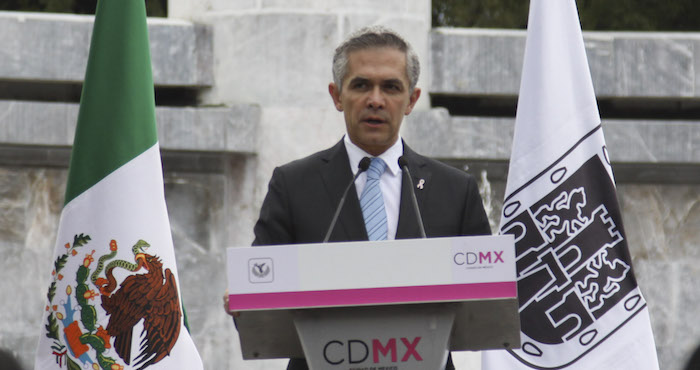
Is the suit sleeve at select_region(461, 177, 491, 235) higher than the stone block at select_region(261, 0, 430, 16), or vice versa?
the stone block at select_region(261, 0, 430, 16)

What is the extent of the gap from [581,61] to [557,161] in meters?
0.48

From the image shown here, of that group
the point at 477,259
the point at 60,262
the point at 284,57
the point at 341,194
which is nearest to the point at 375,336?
the point at 477,259

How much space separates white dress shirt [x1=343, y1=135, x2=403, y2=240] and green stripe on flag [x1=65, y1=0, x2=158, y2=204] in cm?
186

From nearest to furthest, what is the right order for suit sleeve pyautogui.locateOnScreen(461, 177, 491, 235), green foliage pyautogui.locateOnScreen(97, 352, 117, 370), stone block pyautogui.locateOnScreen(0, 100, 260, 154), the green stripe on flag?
suit sleeve pyautogui.locateOnScreen(461, 177, 491, 235), green foliage pyautogui.locateOnScreen(97, 352, 117, 370), the green stripe on flag, stone block pyautogui.locateOnScreen(0, 100, 260, 154)

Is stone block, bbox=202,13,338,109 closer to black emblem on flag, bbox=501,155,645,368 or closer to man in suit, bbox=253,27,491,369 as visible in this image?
black emblem on flag, bbox=501,155,645,368

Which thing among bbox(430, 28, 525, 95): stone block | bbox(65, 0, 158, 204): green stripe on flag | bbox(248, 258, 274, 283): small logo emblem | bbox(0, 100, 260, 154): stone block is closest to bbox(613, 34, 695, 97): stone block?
bbox(430, 28, 525, 95): stone block

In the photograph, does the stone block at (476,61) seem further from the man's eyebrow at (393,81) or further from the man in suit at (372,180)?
the man's eyebrow at (393,81)

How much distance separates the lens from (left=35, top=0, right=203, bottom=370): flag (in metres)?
4.79

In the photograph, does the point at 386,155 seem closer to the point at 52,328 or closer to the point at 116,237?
the point at 116,237

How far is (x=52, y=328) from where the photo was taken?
4.85 metres

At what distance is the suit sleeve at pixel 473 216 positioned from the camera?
3.28 m

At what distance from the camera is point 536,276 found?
5137 millimetres

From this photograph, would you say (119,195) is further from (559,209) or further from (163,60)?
(559,209)

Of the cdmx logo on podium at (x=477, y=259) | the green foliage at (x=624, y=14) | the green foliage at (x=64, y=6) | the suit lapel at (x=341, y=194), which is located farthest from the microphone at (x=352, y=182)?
the green foliage at (x=64, y=6)
